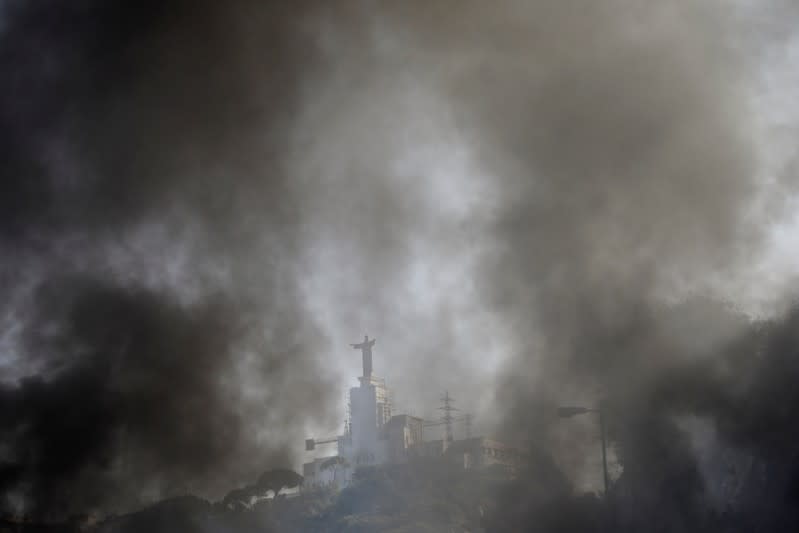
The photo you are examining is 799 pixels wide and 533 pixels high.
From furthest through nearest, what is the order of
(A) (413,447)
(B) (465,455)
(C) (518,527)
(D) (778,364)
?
1. (A) (413,447)
2. (B) (465,455)
3. (C) (518,527)
4. (D) (778,364)

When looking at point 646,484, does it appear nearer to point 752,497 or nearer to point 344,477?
point 752,497

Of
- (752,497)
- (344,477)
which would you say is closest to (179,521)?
(344,477)

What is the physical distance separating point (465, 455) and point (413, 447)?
1178 centimetres

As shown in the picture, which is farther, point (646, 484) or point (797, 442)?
point (646, 484)

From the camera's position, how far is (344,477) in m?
115

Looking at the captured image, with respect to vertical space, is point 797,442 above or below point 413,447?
below

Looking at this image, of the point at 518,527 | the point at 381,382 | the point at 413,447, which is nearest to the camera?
the point at 518,527

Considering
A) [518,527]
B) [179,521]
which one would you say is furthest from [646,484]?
[179,521]

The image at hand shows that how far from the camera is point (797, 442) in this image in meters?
49.7

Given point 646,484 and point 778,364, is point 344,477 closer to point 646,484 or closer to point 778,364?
point 646,484

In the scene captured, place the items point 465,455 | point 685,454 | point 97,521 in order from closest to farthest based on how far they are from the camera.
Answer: point 685,454
point 97,521
point 465,455

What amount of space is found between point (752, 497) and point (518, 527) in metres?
30.5

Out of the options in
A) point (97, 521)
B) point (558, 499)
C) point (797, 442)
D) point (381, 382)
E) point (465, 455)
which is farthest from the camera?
point (381, 382)

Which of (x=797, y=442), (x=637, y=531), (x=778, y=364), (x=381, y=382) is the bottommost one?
(x=637, y=531)
